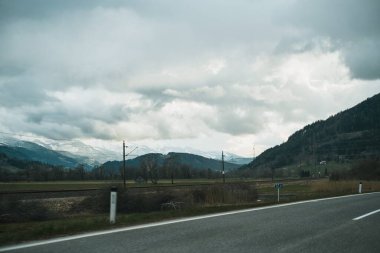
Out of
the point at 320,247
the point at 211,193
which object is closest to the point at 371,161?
the point at 211,193

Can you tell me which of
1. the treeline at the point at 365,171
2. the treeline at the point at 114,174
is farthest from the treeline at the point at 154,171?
the treeline at the point at 365,171

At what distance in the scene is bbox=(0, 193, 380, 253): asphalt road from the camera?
7305 millimetres

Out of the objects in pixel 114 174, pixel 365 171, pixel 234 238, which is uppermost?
pixel 114 174

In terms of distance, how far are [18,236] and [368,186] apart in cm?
4787

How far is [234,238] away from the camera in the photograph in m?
8.38

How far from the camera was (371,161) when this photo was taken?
9444cm

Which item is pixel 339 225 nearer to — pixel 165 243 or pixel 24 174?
pixel 165 243

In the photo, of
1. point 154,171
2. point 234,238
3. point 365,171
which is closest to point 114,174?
point 154,171

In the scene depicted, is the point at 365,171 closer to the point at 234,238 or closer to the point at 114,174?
the point at 114,174

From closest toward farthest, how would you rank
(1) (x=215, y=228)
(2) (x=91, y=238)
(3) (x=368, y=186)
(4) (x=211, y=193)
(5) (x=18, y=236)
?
1. (2) (x=91, y=238)
2. (5) (x=18, y=236)
3. (1) (x=215, y=228)
4. (4) (x=211, y=193)
5. (3) (x=368, y=186)

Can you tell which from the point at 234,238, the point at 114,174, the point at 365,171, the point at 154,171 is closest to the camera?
the point at 234,238

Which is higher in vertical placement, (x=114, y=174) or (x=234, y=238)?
(x=114, y=174)

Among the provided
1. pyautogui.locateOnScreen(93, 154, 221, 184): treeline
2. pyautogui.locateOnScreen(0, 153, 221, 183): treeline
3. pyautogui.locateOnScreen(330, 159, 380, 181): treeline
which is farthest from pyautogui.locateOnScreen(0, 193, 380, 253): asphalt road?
pyautogui.locateOnScreen(0, 153, 221, 183): treeline

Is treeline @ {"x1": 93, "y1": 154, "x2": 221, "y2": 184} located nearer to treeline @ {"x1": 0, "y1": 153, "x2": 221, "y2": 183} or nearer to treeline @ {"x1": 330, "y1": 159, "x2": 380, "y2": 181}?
treeline @ {"x1": 0, "y1": 153, "x2": 221, "y2": 183}
